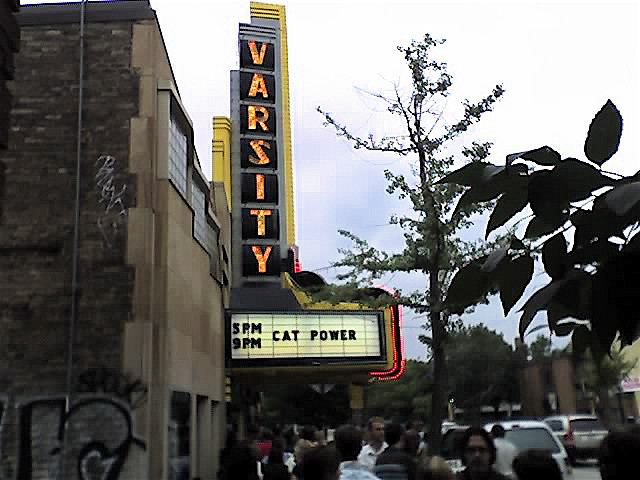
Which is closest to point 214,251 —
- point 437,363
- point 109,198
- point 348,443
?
point 437,363

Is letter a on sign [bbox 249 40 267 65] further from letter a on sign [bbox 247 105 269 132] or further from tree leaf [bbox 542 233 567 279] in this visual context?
tree leaf [bbox 542 233 567 279]

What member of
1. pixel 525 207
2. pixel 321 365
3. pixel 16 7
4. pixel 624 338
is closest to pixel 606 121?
pixel 525 207

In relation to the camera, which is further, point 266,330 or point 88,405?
point 266,330

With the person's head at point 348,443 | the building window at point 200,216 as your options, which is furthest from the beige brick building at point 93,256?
the person's head at point 348,443

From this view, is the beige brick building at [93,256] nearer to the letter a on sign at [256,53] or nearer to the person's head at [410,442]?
the person's head at [410,442]

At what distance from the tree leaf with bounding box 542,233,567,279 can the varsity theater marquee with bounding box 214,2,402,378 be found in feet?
54.7

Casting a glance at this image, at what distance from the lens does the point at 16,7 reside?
3.97 meters

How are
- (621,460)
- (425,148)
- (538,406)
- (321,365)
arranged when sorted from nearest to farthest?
(538,406) < (621,460) < (425,148) < (321,365)

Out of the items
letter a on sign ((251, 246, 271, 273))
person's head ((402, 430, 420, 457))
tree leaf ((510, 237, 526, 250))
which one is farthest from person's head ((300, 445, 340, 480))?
letter a on sign ((251, 246, 271, 273))

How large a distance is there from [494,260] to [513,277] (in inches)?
2.0

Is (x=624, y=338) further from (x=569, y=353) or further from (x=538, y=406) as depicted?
(x=538, y=406)

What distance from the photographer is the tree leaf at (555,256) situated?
1.37 metres

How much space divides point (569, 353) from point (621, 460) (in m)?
1.24

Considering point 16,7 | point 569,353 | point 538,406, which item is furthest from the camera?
point 16,7
